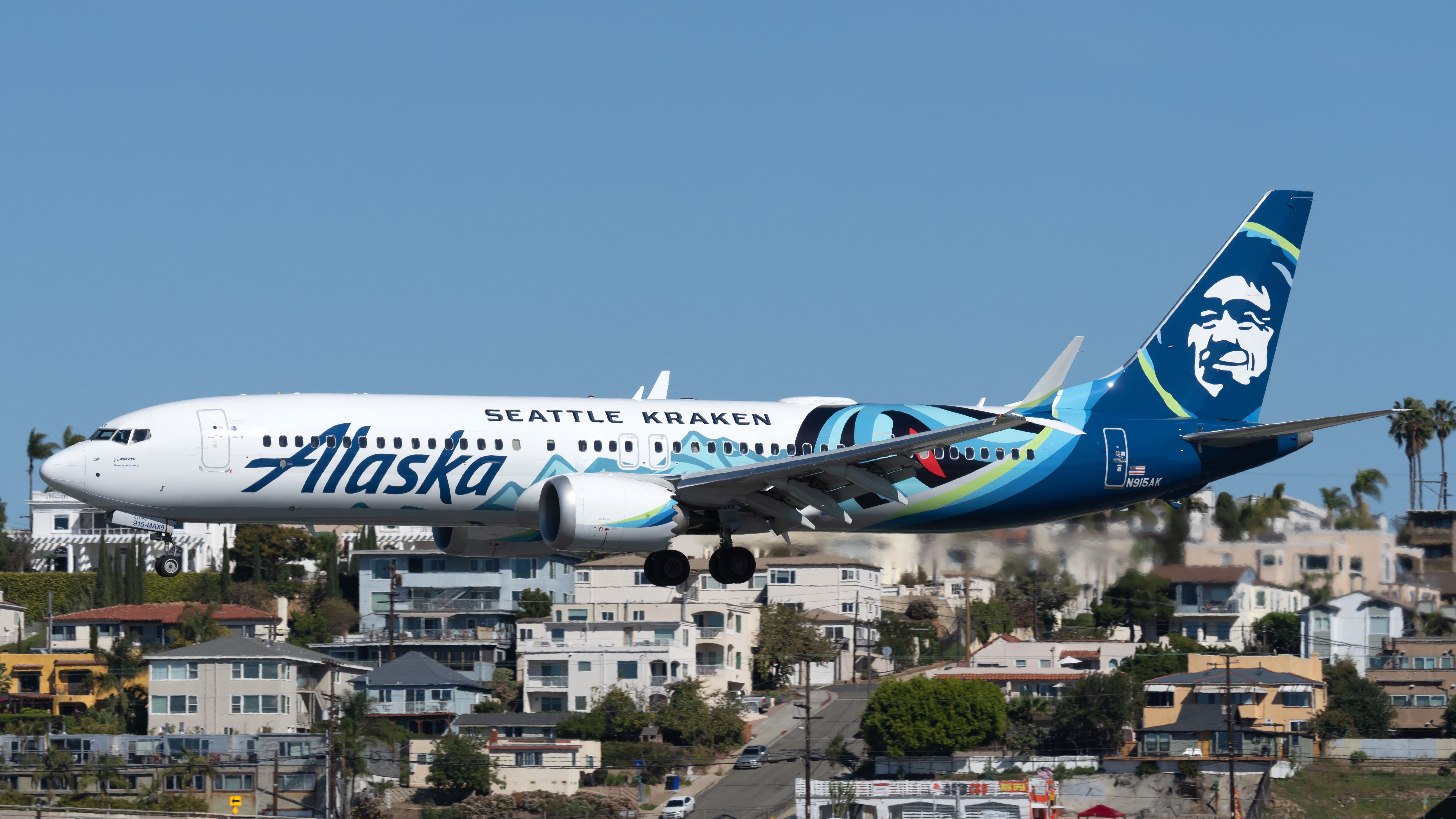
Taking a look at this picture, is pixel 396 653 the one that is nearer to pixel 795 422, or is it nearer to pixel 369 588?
pixel 369 588

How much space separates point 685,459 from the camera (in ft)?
131

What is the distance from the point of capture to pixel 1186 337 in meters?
46.6

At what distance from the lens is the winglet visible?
41.0m

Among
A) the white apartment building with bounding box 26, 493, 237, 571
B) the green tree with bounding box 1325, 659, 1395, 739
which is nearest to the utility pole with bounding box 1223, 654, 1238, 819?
the green tree with bounding box 1325, 659, 1395, 739

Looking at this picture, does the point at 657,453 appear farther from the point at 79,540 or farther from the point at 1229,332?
the point at 79,540

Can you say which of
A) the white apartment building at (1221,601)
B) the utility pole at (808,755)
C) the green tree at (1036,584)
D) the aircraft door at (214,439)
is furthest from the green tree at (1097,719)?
the aircraft door at (214,439)

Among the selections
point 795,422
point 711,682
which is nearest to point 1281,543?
point 795,422

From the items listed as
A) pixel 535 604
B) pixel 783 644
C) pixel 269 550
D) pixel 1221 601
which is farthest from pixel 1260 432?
pixel 269 550

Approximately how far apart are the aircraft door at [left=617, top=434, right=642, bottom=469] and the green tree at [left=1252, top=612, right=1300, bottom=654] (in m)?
44.5

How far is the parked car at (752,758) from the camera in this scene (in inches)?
3469

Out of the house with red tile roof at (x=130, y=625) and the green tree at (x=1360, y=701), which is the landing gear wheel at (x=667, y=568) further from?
the house with red tile roof at (x=130, y=625)

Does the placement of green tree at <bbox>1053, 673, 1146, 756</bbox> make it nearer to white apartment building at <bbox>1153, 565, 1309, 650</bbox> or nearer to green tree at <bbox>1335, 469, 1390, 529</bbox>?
white apartment building at <bbox>1153, 565, 1309, 650</bbox>

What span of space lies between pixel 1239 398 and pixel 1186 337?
6.85ft

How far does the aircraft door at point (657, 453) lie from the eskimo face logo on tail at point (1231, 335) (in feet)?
48.9
